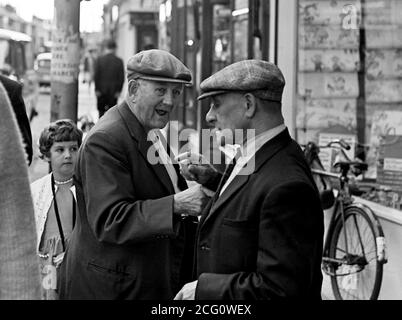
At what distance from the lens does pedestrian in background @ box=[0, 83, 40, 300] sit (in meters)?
2.30

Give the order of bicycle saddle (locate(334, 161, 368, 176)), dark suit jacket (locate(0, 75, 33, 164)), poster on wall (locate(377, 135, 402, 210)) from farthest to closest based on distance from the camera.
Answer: poster on wall (locate(377, 135, 402, 210)) < bicycle saddle (locate(334, 161, 368, 176)) < dark suit jacket (locate(0, 75, 33, 164))

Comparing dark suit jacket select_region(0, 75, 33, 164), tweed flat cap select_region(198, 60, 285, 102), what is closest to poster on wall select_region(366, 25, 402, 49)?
dark suit jacket select_region(0, 75, 33, 164)

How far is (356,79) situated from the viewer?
316 inches

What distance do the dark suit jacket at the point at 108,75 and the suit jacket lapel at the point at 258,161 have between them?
14.1 m

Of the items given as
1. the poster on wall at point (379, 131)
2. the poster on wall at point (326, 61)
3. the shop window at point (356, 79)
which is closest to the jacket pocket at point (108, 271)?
the shop window at point (356, 79)

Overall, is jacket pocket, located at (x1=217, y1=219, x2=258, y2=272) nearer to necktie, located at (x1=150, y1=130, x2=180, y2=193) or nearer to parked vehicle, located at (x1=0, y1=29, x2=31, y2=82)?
necktie, located at (x1=150, y1=130, x2=180, y2=193)

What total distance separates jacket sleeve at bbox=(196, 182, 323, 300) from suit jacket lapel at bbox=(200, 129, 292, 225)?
0.65 feet

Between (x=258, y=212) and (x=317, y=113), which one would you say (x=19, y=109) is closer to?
(x=317, y=113)

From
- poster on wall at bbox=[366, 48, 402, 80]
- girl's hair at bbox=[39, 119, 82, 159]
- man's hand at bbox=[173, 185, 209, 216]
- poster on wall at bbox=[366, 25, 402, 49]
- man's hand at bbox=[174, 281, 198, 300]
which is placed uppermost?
poster on wall at bbox=[366, 25, 402, 49]

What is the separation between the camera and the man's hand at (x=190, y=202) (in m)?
3.55

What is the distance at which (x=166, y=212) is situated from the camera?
3549 millimetres

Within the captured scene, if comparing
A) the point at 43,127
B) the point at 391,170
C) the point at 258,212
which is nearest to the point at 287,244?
the point at 258,212

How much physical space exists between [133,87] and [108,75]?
13497 mm
